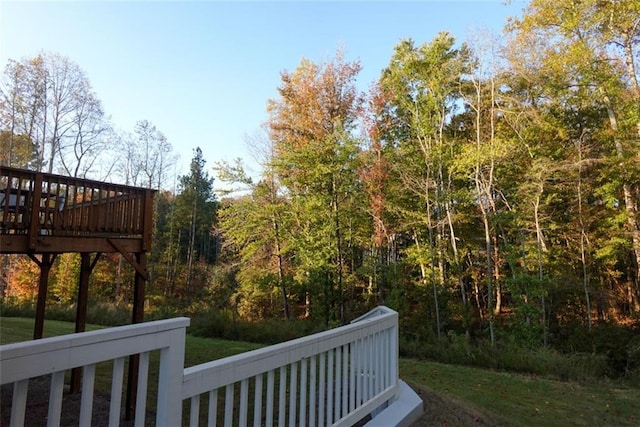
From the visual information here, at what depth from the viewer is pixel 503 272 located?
14133 millimetres

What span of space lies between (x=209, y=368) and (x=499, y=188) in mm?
12934

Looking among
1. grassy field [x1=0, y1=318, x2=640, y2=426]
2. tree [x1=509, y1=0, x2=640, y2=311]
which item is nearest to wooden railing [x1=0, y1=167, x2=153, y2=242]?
grassy field [x1=0, y1=318, x2=640, y2=426]

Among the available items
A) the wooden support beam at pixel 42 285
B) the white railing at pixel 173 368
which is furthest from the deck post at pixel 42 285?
the white railing at pixel 173 368

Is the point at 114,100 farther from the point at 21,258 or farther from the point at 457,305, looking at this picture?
the point at 457,305

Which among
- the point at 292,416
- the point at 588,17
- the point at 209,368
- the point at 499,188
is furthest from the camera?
the point at 499,188

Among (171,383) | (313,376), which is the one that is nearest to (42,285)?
(313,376)

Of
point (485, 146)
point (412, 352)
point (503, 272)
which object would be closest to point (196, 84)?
point (485, 146)

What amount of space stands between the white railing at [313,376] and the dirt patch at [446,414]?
1.40ft

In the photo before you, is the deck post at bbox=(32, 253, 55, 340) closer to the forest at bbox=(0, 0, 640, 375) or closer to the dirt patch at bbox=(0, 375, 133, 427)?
the dirt patch at bbox=(0, 375, 133, 427)

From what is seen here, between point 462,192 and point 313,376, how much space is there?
38.7 ft

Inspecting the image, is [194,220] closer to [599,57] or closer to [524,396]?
[599,57]

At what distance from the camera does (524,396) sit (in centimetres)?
509

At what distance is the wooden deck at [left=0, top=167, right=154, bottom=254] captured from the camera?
414cm

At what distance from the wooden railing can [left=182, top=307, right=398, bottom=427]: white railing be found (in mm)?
2824
